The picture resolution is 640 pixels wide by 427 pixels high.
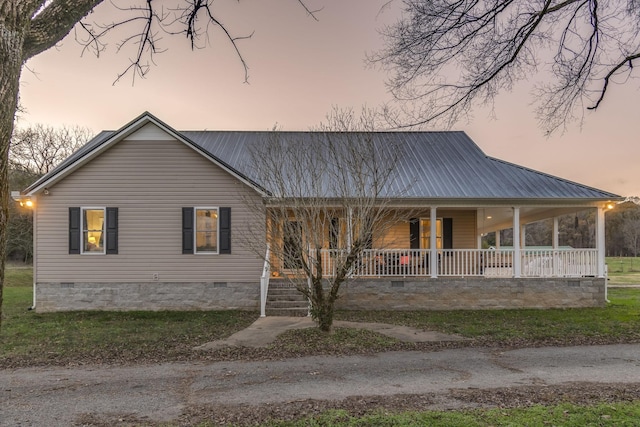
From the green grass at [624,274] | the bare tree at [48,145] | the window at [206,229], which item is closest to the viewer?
the window at [206,229]

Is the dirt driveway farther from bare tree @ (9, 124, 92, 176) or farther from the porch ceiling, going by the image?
bare tree @ (9, 124, 92, 176)

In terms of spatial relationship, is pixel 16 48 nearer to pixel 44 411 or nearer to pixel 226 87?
pixel 44 411

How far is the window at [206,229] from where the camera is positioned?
1367 centimetres

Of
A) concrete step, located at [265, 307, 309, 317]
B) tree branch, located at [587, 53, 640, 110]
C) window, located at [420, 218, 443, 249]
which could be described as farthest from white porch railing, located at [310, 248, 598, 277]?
tree branch, located at [587, 53, 640, 110]

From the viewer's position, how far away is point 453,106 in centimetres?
846

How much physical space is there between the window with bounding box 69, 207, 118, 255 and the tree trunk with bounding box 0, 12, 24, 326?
12128mm

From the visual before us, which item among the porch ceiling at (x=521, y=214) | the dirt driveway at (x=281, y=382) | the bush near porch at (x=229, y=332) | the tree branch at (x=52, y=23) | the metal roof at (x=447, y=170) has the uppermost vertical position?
the metal roof at (x=447, y=170)

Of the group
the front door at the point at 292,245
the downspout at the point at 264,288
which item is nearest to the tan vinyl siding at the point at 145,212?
the downspout at the point at 264,288

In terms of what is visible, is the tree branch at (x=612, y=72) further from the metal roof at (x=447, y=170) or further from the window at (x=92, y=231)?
the window at (x=92, y=231)

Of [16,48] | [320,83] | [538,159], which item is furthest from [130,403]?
[538,159]

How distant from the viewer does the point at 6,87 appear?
2.19 m

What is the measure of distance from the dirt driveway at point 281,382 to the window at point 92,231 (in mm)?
6635

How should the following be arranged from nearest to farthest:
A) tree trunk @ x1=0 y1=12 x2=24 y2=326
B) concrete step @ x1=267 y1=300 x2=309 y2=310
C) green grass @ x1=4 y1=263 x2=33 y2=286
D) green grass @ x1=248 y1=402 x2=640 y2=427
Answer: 1. tree trunk @ x1=0 y1=12 x2=24 y2=326
2. green grass @ x1=248 y1=402 x2=640 y2=427
3. concrete step @ x1=267 y1=300 x2=309 y2=310
4. green grass @ x1=4 y1=263 x2=33 y2=286

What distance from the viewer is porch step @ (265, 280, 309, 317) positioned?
12.5 m
